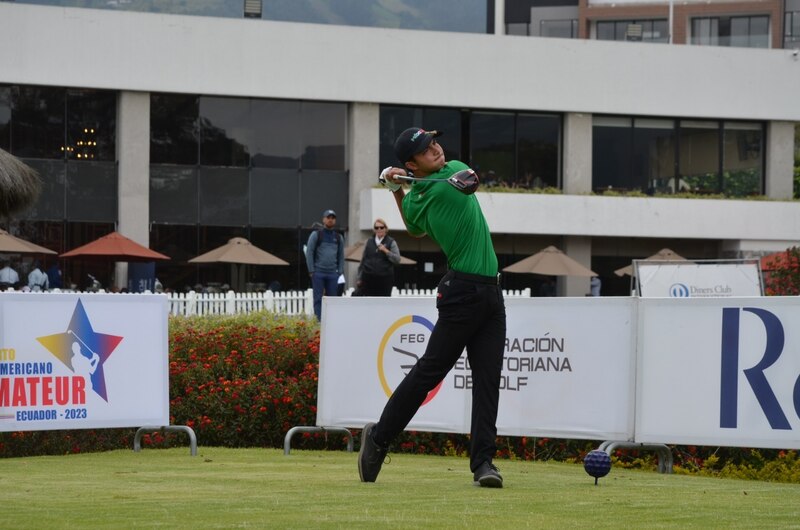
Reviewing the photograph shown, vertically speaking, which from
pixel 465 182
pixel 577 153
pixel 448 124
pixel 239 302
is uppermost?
pixel 448 124

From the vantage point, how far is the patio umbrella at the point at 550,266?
36125 mm

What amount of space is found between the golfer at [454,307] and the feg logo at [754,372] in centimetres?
288

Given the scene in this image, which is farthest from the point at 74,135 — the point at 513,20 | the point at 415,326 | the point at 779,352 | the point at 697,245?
the point at 513,20

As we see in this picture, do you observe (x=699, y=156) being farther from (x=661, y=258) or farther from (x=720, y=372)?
(x=720, y=372)

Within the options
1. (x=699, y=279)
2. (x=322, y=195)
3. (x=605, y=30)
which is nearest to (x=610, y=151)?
(x=322, y=195)

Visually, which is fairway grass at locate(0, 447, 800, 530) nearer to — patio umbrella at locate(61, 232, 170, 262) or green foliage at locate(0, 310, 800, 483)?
green foliage at locate(0, 310, 800, 483)

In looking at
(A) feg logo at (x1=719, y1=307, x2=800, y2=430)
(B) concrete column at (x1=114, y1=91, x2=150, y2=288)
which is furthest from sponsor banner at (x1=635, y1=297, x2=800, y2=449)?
(B) concrete column at (x1=114, y1=91, x2=150, y2=288)

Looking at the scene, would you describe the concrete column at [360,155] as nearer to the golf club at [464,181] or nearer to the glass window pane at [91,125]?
the glass window pane at [91,125]

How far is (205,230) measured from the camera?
38.6 m

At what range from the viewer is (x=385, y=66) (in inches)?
1569

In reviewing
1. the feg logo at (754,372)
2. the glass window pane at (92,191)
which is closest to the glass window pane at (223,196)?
the glass window pane at (92,191)

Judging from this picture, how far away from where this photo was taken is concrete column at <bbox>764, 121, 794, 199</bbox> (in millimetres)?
43406

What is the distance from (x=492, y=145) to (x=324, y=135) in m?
5.55

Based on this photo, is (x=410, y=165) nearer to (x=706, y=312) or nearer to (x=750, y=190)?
(x=706, y=312)
